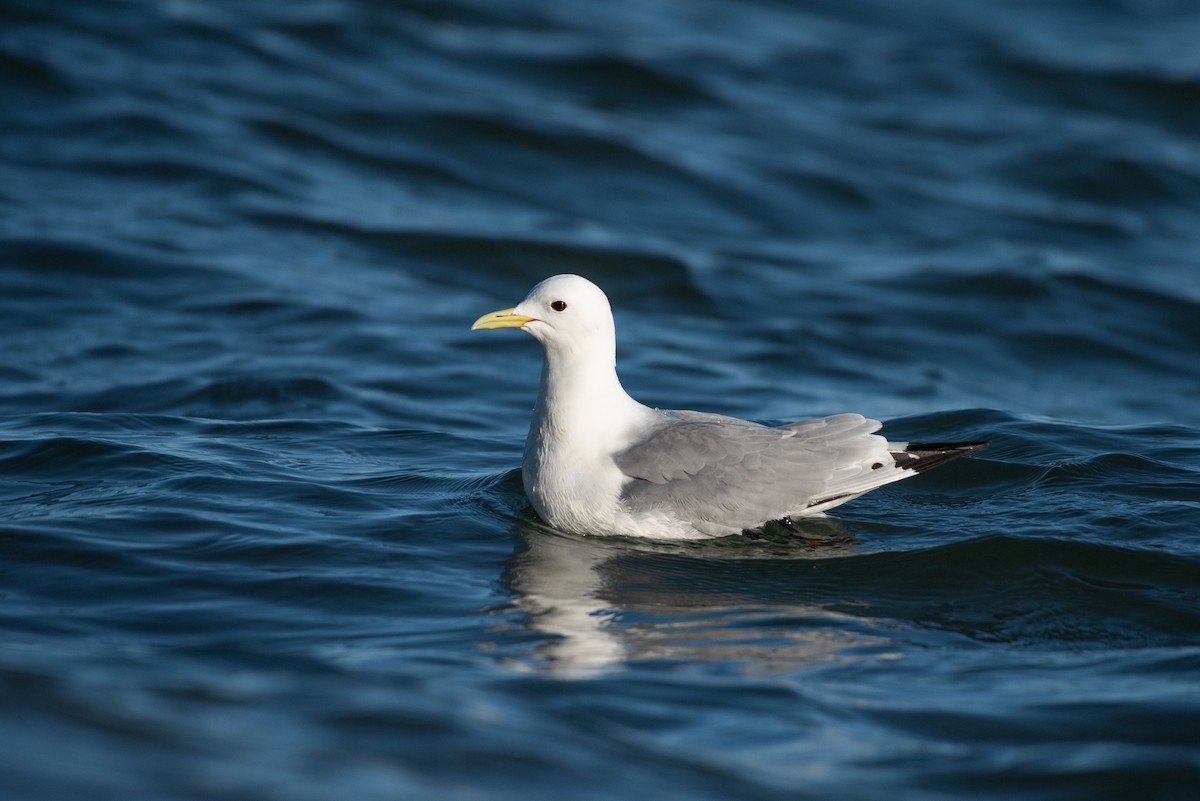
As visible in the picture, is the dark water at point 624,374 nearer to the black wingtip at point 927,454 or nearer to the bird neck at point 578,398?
the black wingtip at point 927,454

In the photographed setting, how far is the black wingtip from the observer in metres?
7.06

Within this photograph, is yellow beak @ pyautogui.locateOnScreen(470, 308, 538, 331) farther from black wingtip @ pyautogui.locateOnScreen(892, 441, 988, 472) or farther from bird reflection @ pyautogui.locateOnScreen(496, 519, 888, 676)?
black wingtip @ pyautogui.locateOnScreen(892, 441, 988, 472)

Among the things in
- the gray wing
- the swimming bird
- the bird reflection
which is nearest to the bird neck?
the swimming bird

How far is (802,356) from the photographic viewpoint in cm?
1187

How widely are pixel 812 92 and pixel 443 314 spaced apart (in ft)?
28.7

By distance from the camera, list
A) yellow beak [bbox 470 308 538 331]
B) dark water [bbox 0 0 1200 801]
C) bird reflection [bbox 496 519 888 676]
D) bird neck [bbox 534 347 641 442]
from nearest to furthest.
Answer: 1. dark water [bbox 0 0 1200 801]
2. bird reflection [bbox 496 519 888 676]
3. yellow beak [bbox 470 308 538 331]
4. bird neck [bbox 534 347 641 442]

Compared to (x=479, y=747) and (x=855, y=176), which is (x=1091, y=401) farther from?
(x=479, y=747)

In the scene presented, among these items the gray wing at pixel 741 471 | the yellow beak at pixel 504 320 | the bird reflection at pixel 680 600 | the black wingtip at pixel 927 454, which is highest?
the yellow beak at pixel 504 320

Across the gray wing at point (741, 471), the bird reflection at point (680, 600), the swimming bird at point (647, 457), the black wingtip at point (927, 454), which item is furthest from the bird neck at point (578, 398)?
the black wingtip at point (927, 454)

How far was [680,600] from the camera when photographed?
6.22 m

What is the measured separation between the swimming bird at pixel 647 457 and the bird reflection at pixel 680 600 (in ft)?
0.45

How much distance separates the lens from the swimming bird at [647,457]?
688 cm

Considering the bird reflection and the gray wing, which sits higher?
the gray wing

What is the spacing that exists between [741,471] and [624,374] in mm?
4183
